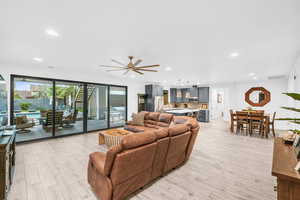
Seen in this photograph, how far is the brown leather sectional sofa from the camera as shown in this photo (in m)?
1.63

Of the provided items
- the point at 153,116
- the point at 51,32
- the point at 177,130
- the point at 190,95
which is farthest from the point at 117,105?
the point at 190,95

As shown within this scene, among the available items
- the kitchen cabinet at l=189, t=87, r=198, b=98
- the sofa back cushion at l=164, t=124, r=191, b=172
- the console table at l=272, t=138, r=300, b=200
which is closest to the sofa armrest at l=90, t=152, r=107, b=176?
the sofa back cushion at l=164, t=124, r=191, b=172

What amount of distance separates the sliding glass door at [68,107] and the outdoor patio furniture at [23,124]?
0.78m

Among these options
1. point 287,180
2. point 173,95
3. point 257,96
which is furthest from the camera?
point 173,95

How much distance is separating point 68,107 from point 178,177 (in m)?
4.91

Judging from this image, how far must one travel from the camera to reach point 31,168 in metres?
2.73

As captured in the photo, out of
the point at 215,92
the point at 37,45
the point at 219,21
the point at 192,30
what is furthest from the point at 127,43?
the point at 215,92

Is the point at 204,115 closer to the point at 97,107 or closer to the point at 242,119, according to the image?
the point at 242,119

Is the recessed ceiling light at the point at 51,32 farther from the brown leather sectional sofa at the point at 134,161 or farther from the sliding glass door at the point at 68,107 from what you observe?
the sliding glass door at the point at 68,107

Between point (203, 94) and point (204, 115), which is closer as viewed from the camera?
point (204, 115)

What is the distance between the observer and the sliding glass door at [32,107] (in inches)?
172

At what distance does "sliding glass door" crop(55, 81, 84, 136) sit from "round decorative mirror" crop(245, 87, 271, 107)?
8888 mm

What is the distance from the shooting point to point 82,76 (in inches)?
220

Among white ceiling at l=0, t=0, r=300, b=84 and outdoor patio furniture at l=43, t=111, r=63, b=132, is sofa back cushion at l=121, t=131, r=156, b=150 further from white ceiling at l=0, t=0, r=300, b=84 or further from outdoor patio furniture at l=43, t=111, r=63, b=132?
outdoor patio furniture at l=43, t=111, r=63, b=132
